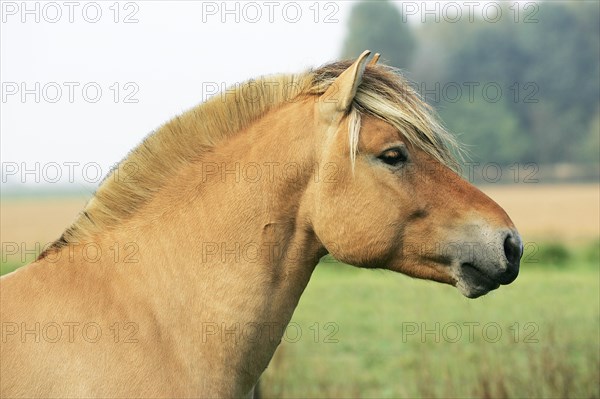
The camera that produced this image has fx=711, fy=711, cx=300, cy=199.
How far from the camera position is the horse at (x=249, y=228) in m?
3.76

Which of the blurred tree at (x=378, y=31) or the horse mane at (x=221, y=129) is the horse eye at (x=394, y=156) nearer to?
the horse mane at (x=221, y=129)

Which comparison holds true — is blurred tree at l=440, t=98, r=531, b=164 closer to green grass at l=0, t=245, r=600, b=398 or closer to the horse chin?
green grass at l=0, t=245, r=600, b=398

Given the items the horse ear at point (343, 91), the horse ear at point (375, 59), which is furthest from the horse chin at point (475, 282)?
the horse ear at point (375, 59)

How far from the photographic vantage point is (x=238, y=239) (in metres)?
3.92

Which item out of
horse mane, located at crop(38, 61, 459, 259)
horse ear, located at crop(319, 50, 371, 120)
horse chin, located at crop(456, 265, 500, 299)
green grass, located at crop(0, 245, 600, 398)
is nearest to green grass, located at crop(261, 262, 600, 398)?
green grass, located at crop(0, 245, 600, 398)

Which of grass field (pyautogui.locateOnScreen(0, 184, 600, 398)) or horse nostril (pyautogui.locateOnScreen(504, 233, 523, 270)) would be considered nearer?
horse nostril (pyautogui.locateOnScreen(504, 233, 523, 270))

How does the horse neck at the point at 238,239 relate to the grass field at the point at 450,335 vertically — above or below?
above

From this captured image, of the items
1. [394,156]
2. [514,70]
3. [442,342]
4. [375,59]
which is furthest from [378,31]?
[394,156]

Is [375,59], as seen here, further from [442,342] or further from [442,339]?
[442,339]

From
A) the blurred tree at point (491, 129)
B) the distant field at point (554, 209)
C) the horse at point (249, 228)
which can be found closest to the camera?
the horse at point (249, 228)

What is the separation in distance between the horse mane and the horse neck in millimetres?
91

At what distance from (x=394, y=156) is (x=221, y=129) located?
3.28 ft

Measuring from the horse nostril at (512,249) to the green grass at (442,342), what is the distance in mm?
951

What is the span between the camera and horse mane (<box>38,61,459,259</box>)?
3.98 m
